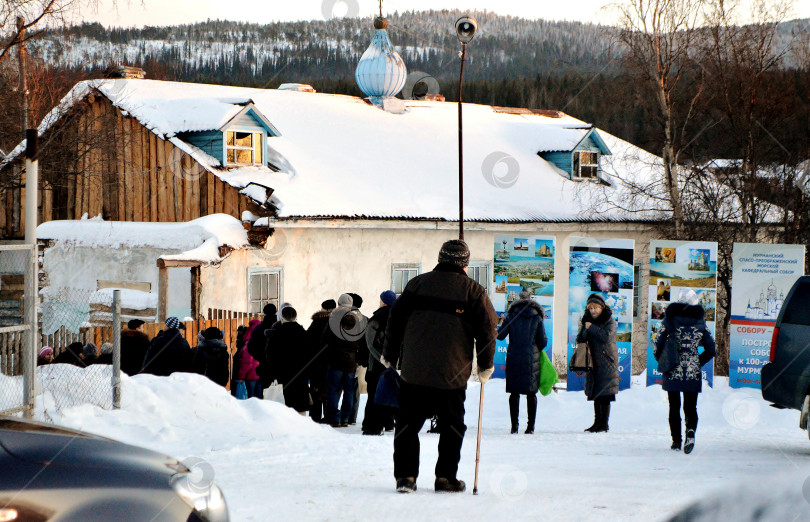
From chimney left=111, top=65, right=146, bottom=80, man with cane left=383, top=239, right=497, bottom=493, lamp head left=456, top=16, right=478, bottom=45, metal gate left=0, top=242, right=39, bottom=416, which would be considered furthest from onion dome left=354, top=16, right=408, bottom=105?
man with cane left=383, top=239, right=497, bottom=493

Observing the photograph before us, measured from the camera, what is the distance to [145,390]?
8859 mm

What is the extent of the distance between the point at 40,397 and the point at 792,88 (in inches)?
793

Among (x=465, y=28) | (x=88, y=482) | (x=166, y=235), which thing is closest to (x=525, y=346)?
(x=465, y=28)

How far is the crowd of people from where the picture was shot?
20.2 feet

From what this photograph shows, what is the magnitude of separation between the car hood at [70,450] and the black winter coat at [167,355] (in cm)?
746

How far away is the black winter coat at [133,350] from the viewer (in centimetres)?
1166

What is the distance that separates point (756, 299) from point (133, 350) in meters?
9.76

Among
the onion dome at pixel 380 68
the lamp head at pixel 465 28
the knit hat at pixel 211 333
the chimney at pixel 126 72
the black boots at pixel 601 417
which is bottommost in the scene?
the black boots at pixel 601 417

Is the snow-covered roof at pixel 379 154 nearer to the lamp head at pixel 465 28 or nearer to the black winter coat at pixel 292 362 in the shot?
the lamp head at pixel 465 28

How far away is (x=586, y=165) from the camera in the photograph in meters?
25.2

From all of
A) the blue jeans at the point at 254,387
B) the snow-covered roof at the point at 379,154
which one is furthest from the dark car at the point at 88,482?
the snow-covered roof at the point at 379,154

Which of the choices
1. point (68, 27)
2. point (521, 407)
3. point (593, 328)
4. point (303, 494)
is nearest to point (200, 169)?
point (68, 27)

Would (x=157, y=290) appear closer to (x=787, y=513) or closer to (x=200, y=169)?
(x=200, y=169)

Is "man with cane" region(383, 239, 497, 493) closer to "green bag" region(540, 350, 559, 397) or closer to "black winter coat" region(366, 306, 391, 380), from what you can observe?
"black winter coat" region(366, 306, 391, 380)
